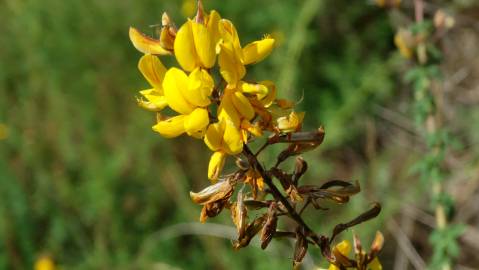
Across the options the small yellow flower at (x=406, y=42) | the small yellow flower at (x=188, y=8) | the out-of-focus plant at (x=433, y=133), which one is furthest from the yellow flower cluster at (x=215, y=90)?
the small yellow flower at (x=188, y=8)

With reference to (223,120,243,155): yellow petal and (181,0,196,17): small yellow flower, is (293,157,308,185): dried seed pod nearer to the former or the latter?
(223,120,243,155): yellow petal

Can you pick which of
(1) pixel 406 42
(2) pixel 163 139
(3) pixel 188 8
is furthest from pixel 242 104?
(3) pixel 188 8

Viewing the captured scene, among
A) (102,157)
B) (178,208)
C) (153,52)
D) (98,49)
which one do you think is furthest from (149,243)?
(153,52)

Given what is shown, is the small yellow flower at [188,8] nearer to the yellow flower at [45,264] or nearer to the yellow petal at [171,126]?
the yellow flower at [45,264]

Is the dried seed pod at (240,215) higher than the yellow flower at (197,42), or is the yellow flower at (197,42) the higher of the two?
the yellow flower at (197,42)

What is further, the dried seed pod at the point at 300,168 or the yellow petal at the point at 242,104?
the dried seed pod at the point at 300,168

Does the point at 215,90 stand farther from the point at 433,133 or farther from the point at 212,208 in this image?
the point at 433,133

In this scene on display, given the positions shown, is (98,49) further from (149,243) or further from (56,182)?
(149,243)
